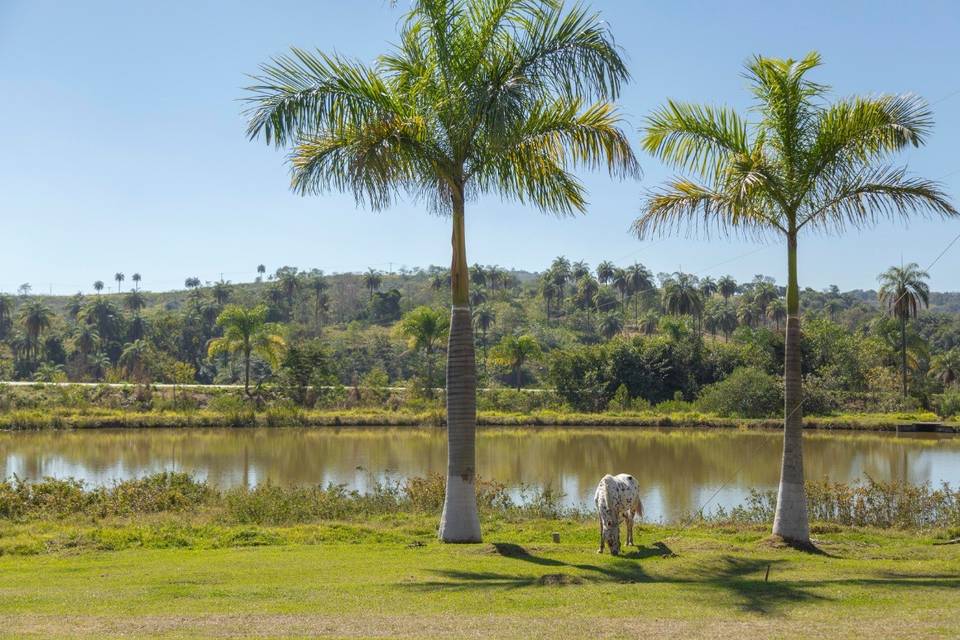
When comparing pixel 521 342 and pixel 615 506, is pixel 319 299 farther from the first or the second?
pixel 615 506

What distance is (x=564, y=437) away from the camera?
4759 centimetres

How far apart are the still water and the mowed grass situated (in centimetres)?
682

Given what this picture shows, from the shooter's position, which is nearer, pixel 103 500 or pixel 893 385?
pixel 103 500

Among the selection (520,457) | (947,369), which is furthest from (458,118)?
(947,369)

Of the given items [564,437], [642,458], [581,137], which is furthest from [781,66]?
[564,437]

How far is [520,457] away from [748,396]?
79.9 ft

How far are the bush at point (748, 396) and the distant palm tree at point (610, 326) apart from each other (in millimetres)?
47862

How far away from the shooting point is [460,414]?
1470cm

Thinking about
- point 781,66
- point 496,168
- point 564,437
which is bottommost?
point 564,437

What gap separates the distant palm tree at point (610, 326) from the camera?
10594 cm

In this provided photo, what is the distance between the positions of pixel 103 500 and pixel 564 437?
31.4m

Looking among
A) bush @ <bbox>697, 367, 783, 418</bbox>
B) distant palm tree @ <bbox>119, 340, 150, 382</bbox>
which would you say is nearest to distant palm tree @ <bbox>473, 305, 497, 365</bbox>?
distant palm tree @ <bbox>119, 340, 150, 382</bbox>

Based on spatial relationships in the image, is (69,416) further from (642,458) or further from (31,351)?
(31,351)

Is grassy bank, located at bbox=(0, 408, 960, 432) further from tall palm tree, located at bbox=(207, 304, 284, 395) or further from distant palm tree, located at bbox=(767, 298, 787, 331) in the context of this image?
distant palm tree, located at bbox=(767, 298, 787, 331)
